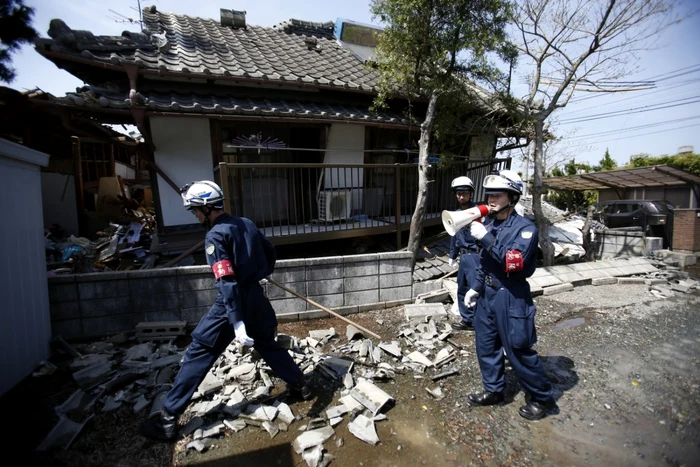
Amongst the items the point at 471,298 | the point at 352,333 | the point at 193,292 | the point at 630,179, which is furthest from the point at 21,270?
the point at 630,179

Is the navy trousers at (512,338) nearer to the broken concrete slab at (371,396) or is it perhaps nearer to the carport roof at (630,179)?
the broken concrete slab at (371,396)

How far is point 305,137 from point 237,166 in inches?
105

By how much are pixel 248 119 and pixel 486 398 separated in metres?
5.56

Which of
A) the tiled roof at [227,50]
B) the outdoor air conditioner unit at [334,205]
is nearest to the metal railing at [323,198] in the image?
the outdoor air conditioner unit at [334,205]

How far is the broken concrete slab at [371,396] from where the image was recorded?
311 centimetres

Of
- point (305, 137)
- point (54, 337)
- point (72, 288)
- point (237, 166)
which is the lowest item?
point (54, 337)

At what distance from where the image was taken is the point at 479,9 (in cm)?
570

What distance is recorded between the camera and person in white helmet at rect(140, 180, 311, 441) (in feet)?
9.05

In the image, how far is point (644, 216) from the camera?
1126 cm

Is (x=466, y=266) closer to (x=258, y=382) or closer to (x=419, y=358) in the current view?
(x=419, y=358)

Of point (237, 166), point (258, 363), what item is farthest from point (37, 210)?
point (258, 363)

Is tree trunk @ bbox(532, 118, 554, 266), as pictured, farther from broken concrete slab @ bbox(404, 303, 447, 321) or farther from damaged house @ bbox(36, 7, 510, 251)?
broken concrete slab @ bbox(404, 303, 447, 321)

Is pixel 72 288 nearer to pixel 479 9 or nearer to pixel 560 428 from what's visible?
pixel 560 428

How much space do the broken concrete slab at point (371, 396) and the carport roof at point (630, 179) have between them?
374 inches
